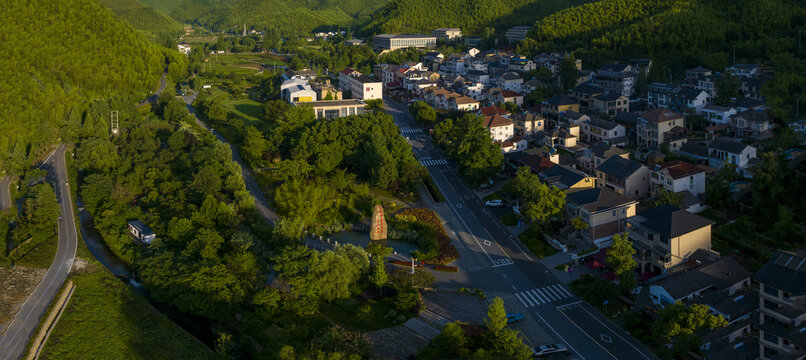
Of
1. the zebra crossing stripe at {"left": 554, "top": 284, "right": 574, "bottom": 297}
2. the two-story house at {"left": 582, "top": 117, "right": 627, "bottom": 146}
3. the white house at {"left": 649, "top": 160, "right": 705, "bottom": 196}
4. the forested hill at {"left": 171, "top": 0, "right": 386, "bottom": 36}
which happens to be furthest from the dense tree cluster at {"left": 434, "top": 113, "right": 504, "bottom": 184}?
the forested hill at {"left": 171, "top": 0, "right": 386, "bottom": 36}

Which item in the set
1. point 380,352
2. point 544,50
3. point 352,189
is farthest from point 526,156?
point 544,50

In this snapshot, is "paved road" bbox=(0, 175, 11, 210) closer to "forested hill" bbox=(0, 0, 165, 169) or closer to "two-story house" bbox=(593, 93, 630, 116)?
"forested hill" bbox=(0, 0, 165, 169)

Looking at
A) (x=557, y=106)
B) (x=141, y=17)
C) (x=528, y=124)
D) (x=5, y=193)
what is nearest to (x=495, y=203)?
(x=528, y=124)

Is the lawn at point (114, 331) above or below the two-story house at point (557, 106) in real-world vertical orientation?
below

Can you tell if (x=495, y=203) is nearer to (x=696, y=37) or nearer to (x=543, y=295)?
(x=543, y=295)

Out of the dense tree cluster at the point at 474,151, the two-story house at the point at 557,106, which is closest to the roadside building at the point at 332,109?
the dense tree cluster at the point at 474,151

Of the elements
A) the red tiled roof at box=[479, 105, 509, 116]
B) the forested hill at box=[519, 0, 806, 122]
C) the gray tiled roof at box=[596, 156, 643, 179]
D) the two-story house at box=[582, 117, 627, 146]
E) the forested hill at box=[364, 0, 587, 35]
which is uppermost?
the forested hill at box=[364, 0, 587, 35]

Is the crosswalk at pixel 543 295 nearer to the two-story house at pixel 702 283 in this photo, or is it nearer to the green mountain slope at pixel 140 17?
the two-story house at pixel 702 283
